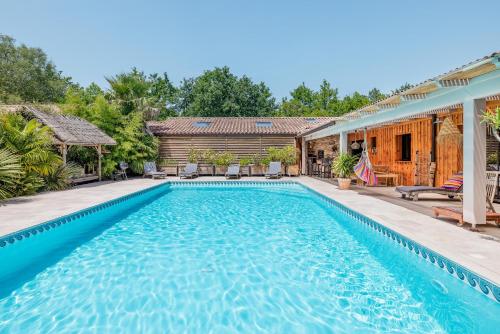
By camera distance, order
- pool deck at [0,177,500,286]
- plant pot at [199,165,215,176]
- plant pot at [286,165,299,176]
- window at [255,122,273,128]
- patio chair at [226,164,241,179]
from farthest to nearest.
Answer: window at [255,122,273,128] < plant pot at [199,165,215,176] < plant pot at [286,165,299,176] < patio chair at [226,164,241,179] < pool deck at [0,177,500,286]

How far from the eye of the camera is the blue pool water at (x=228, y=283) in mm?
3068

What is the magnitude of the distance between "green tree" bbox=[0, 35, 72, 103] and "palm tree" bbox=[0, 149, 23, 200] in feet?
89.7

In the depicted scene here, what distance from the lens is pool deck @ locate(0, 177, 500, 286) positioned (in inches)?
143

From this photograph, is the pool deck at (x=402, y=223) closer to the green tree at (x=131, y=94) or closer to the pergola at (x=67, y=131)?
the pergola at (x=67, y=131)

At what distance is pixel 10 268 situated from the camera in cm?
443

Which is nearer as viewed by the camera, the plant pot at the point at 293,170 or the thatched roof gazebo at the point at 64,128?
the thatched roof gazebo at the point at 64,128

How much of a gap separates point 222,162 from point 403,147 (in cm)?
962

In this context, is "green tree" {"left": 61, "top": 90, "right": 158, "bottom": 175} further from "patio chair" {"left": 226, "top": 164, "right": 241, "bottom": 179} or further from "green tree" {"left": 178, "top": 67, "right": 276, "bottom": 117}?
"green tree" {"left": 178, "top": 67, "right": 276, "bottom": 117}

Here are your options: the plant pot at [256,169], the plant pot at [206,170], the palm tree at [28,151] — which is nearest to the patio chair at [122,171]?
the plant pot at [206,170]

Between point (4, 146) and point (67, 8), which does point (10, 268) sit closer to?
point (4, 146)

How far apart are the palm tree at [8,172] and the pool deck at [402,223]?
401 mm

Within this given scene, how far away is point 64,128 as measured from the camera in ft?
40.2

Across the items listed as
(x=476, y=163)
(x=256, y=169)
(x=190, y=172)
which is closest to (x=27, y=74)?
(x=190, y=172)

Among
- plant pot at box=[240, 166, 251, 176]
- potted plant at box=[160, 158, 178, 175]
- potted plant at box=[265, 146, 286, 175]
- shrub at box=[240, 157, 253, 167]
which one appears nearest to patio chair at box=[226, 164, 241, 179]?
plant pot at box=[240, 166, 251, 176]
